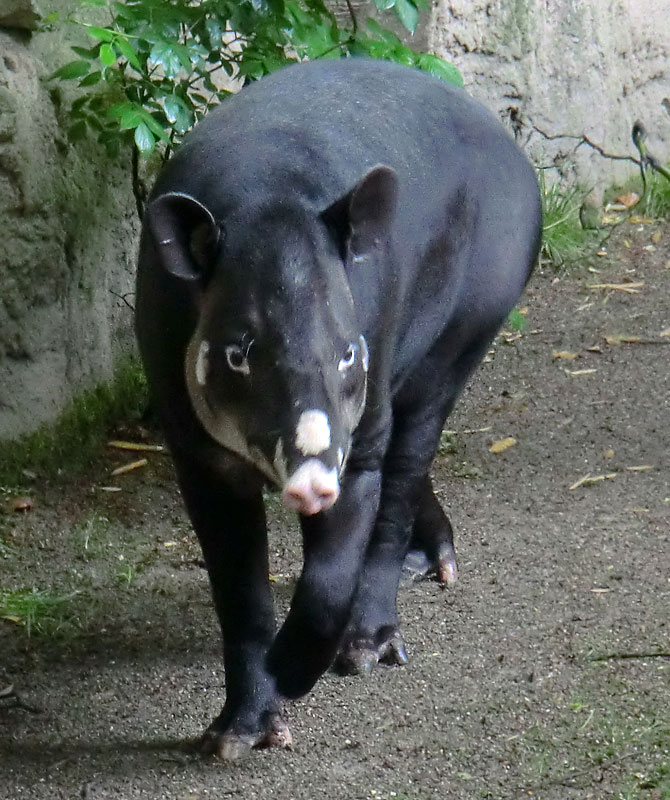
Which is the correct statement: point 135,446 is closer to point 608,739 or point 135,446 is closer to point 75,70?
point 75,70

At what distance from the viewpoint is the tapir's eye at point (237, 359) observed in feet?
8.87

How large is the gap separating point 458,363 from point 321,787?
4.48 ft

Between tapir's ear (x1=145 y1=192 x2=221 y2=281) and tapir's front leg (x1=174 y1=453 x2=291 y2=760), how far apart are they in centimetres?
62

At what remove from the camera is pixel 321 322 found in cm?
271

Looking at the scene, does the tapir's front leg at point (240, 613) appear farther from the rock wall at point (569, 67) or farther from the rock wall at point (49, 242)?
the rock wall at point (569, 67)

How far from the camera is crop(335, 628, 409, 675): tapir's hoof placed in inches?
145

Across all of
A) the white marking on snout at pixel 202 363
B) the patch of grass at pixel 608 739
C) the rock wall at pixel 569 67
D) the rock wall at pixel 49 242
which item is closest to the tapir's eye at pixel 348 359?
the white marking on snout at pixel 202 363

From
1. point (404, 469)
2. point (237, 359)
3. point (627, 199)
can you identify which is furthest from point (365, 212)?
point (627, 199)

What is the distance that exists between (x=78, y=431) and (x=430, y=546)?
154 centimetres

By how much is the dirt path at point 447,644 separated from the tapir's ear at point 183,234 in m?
1.26

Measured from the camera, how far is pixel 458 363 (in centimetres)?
396

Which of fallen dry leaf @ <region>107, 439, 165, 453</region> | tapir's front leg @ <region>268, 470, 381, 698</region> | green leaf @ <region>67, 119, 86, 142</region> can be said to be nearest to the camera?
tapir's front leg @ <region>268, 470, 381, 698</region>

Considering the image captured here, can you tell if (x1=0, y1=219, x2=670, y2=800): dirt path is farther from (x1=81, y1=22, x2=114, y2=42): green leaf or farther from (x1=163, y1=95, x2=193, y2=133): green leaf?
(x1=81, y1=22, x2=114, y2=42): green leaf

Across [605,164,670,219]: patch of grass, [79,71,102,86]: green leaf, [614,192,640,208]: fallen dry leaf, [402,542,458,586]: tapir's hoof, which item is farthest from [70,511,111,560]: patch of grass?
[614,192,640,208]: fallen dry leaf
